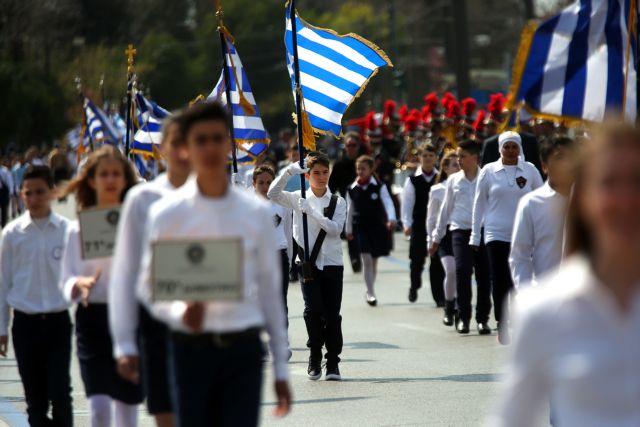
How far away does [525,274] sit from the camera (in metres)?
9.20

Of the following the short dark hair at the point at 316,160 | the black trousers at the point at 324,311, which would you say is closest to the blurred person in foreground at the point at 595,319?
the black trousers at the point at 324,311

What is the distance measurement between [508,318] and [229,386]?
322 inches

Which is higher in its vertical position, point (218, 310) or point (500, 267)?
point (218, 310)

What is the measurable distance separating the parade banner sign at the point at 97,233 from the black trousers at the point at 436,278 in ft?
31.2

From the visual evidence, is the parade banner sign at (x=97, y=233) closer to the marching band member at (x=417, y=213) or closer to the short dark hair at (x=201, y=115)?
the short dark hair at (x=201, y=115)

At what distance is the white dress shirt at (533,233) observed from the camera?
9.12 m

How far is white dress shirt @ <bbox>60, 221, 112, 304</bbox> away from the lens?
7155 mm

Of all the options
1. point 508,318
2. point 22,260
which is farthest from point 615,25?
point 22,260

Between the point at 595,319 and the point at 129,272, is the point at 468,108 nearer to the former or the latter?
the point at 129,272

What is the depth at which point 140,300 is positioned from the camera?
617cm

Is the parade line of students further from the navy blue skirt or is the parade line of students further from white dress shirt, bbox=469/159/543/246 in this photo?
white dress shirt, bbox=469/159/543/246

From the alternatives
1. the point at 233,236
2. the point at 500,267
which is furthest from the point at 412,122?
the point at 233,236

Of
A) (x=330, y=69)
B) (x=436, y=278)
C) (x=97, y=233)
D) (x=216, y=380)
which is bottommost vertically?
(x=436, y=278)

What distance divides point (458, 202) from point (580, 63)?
249 cm
